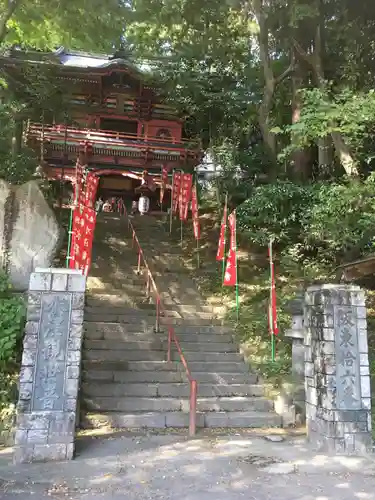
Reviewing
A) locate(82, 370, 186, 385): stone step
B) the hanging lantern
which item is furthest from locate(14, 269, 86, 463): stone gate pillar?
the hanging lantern

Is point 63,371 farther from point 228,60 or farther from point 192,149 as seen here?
point 192,149

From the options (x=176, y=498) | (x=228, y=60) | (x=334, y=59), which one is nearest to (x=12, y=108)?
(x=228, y=60)

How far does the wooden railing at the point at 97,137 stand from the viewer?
17.9 meters

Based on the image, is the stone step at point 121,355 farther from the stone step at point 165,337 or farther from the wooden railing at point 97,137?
the wooden railing at point 97,137

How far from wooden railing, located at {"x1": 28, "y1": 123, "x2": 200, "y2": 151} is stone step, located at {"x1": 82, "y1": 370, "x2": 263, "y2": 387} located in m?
11.7

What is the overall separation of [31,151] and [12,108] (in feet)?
7.49

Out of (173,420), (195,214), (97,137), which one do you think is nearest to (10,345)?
(173,420)

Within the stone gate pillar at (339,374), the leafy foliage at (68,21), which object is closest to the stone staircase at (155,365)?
the stone gate pillar at (339,374)

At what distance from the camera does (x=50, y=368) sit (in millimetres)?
5832

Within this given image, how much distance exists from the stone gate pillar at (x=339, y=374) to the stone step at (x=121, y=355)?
3.44 metres

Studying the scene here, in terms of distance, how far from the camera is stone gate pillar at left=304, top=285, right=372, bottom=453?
6176 mm

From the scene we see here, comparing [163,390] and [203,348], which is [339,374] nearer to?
[163,390]

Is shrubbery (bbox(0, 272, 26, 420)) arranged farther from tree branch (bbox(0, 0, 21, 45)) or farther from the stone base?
tree branch (bbox(0, 0, 21, 45))

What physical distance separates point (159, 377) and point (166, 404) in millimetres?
813
